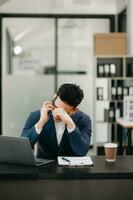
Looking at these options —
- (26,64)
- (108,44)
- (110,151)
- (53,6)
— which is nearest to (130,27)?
(108,44)

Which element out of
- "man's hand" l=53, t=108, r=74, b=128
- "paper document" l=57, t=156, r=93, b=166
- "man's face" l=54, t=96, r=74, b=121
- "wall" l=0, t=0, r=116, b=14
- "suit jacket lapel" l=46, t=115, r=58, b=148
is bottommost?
"paper document" l=57, t=156, r=93, b=166

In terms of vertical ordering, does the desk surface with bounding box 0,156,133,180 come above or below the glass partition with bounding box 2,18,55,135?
below

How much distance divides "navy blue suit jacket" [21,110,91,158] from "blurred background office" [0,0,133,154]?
4277mm

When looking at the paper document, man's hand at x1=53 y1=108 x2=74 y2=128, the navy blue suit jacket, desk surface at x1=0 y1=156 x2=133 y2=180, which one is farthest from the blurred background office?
desk surface at x1=0 y1=156 x2=133 y2=180

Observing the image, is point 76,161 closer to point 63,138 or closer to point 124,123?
point 63,138

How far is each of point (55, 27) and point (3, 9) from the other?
1003 millimetres

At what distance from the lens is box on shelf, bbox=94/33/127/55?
6.11 m

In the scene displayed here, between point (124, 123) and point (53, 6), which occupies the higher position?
point (53, 6)

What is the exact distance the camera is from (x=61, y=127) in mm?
2787

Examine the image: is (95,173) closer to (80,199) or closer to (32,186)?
(80,199)

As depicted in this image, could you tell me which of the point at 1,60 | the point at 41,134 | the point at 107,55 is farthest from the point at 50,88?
the point at 41,134

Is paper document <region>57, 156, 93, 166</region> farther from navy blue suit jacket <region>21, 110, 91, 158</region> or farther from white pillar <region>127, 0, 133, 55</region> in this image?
white pillar <region>127, 0, 133, 55</region>

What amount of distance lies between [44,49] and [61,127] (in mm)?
4532

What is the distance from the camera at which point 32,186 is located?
2.19 meters
